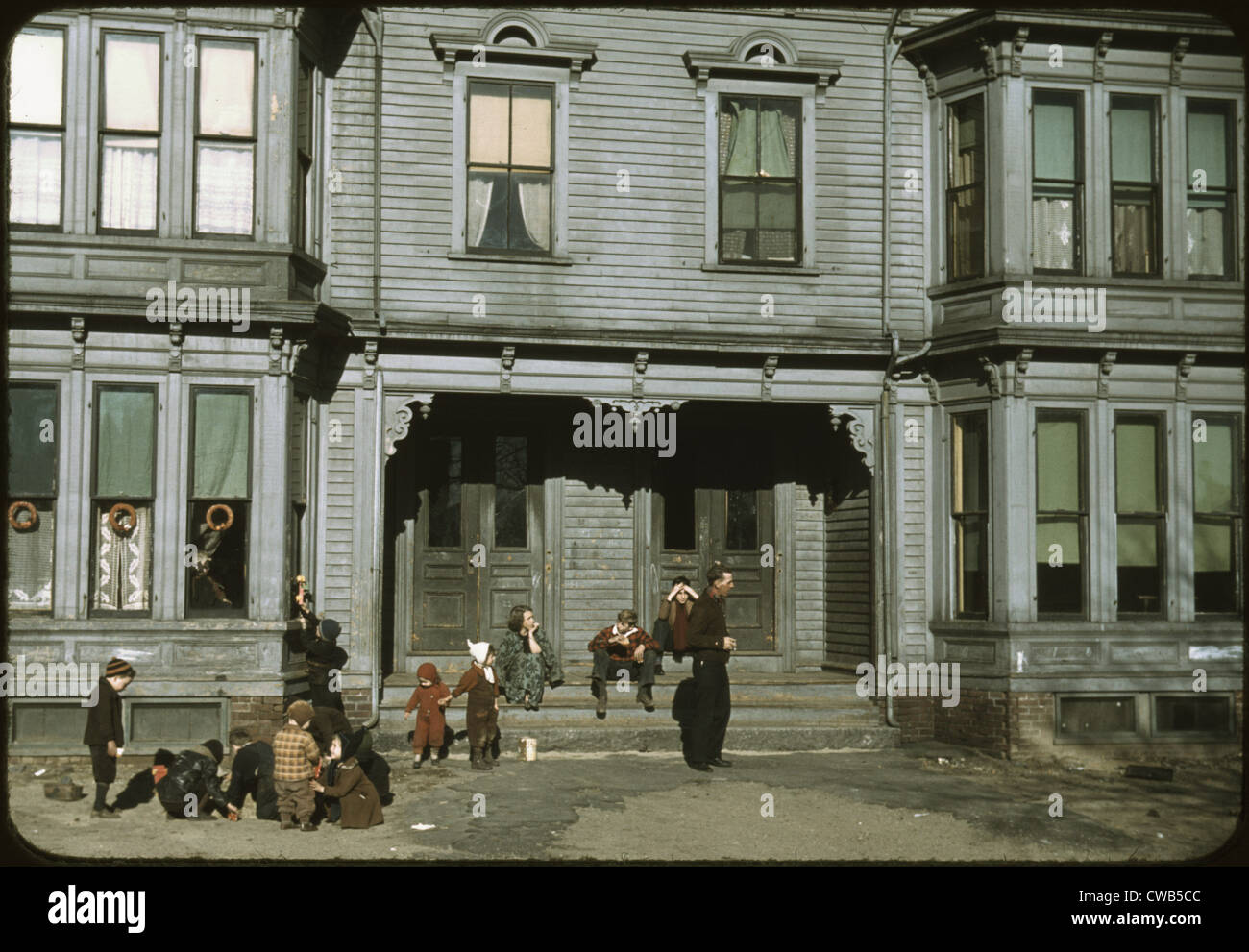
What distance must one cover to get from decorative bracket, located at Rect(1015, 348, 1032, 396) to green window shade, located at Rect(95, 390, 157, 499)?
33.4 feet

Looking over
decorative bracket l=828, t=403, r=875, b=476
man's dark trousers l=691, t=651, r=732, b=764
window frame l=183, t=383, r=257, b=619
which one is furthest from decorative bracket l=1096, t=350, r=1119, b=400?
window frame l=183, t=383, r=257, b=619

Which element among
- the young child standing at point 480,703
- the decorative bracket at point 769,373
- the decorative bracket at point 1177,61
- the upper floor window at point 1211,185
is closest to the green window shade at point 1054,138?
the decorative bracket at point 1177,61

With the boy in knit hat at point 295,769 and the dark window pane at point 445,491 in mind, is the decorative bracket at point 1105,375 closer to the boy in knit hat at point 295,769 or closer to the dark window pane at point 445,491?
the dark window pane at point 445,491

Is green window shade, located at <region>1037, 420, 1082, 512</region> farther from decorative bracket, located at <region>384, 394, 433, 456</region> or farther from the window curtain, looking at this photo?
the window curtain

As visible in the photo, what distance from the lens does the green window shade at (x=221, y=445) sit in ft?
44.2

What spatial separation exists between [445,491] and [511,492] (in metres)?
0.92

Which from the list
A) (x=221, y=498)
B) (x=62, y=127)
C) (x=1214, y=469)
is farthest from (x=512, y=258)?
(x=1214, y=469)

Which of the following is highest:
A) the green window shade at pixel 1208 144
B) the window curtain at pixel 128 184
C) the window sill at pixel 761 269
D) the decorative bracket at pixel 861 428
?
the green window shade at pixel 1208 144

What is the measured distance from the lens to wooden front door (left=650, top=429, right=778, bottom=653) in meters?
17.3

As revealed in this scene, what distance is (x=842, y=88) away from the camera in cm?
1614

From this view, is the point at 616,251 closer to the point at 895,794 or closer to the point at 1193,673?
the point at 895,794

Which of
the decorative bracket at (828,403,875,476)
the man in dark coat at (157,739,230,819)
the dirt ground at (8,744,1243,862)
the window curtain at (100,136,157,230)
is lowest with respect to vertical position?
the dirt ground at (8,744,1243,862)

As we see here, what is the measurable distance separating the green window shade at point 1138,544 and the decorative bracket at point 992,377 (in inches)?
90.4
